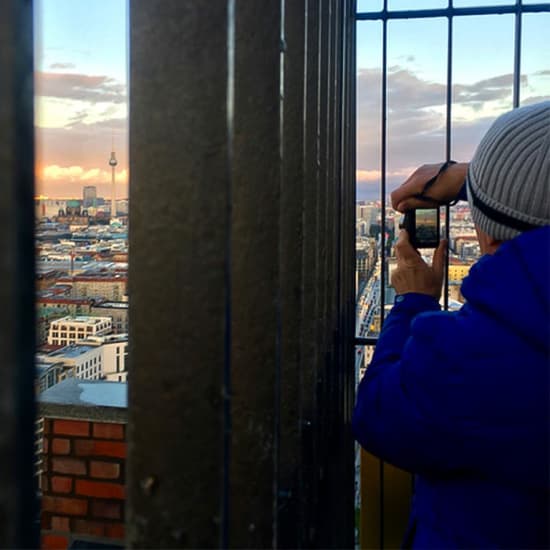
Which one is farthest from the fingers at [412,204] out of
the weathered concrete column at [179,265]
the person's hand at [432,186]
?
the weathered concrete column at [179,265]

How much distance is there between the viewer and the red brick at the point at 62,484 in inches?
121

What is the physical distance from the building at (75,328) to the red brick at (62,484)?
73cm

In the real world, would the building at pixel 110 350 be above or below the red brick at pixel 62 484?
above

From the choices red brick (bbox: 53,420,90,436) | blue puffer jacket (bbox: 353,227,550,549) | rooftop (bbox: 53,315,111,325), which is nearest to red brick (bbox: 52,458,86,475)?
red brick (bbox: 53,420,90,436)

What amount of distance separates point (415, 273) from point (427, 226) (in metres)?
0.23

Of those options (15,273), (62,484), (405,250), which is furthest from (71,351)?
(15,273)

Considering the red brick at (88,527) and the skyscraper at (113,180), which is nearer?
the skyscraper at (113,180)

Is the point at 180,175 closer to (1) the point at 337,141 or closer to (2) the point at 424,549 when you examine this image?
(2) the point at 424,549

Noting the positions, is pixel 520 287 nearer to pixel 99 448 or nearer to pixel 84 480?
pixel 99 448

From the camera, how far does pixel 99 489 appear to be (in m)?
3.04

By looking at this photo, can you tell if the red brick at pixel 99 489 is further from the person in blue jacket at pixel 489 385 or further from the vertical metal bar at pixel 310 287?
the person in blue jacket at pixel 489 385

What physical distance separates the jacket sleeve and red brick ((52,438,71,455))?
2067 mm

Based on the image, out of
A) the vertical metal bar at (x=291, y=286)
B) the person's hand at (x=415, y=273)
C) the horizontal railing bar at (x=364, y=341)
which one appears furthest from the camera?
the horizontal railing bar at (x=364, y=341)

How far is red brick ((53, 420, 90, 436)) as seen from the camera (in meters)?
3.02
